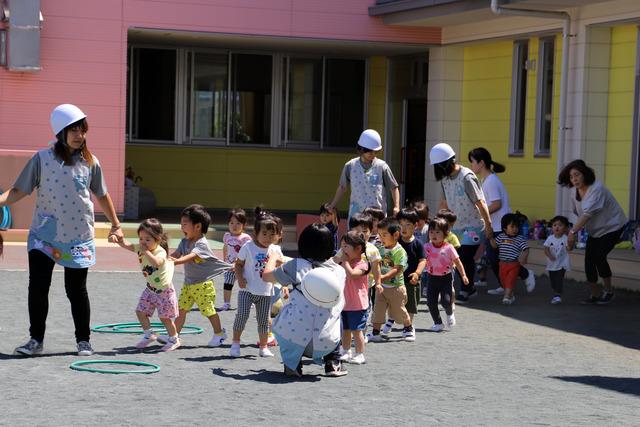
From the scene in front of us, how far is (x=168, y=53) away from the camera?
2442 centimetres

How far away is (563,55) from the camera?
18.0 metres

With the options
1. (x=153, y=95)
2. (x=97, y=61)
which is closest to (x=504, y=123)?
(x=97, y=61)

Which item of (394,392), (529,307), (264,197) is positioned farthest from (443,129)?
(394,392)

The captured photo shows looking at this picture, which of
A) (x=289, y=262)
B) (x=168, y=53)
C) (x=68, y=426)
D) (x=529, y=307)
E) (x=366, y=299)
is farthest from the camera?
(x=168, y=53)

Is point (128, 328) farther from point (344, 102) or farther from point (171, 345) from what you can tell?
point (344, 102)

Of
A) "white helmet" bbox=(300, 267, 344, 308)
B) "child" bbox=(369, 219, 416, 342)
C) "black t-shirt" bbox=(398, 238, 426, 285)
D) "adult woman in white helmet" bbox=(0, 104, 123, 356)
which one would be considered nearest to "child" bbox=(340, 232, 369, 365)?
"white helmet" bbox=(300, 267, 344, 308)

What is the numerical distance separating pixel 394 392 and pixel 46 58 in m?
13.3

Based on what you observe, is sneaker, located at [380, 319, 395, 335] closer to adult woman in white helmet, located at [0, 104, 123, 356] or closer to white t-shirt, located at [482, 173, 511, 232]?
adult woman in white helmet, located at [0, 104, 123, 356]

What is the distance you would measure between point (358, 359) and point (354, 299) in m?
0.47

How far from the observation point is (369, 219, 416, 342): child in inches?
427

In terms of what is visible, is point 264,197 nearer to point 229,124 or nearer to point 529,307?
point 229,124

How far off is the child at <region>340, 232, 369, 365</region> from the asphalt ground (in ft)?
0.62

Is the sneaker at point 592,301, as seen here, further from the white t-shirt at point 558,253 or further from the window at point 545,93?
the window at point 545,93

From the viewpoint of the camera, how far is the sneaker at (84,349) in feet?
31.1
